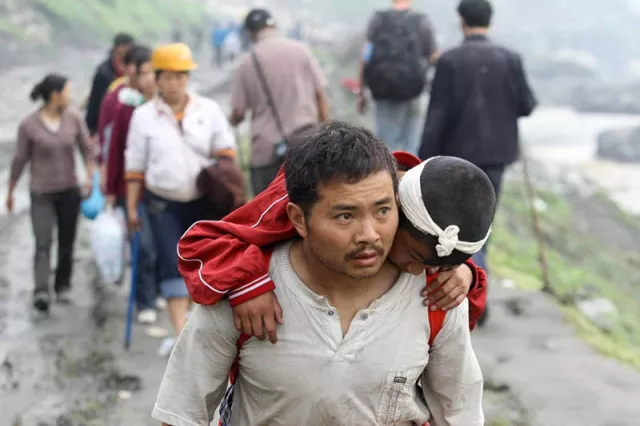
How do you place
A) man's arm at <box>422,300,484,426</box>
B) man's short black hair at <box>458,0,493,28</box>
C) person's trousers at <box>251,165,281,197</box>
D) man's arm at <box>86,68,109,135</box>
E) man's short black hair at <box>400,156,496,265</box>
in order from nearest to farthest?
man's short black hair at <box>400,156,496,265</box> < man's arm at <box>422,300,484,426</box> < man's short black hair at <box>458,0,493,28</box> < person's trousers at <box>251,165,281,197</box> < man's arm at <box>86,68,109,135</box>

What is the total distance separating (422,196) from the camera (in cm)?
204

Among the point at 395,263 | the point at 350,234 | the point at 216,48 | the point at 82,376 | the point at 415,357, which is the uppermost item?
the point at 350,234

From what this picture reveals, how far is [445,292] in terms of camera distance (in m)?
2.20

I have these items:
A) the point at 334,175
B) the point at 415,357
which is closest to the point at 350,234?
the point at 334,175

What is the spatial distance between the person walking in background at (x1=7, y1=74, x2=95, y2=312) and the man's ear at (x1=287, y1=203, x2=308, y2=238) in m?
4.86

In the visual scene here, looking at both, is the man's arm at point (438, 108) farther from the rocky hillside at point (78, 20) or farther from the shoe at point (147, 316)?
the rocky hillside at point (78, 20)

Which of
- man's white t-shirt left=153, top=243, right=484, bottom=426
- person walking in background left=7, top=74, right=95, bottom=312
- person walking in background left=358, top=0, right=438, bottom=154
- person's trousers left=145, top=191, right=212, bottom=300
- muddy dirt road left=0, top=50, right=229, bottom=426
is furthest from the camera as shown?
person walking in background left=358, top=0, right=438, bottom=154

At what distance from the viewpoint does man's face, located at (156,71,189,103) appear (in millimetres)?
5188

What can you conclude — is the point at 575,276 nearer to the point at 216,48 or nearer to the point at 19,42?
the point at 19,42

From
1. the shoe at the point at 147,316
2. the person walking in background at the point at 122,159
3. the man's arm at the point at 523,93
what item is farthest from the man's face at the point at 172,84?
the man's arm at the point at 523,93

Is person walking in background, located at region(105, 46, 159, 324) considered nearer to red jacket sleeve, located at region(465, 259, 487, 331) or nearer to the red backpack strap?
red jacket sleeve, located at region(465, 259, 487, 331)

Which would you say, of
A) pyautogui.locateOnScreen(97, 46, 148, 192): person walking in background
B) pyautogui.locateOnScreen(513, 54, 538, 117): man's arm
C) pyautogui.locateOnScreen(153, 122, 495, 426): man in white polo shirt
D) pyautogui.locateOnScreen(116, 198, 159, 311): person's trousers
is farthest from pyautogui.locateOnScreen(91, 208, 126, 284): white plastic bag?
pyautogui.locateOnScreen(153, 122, 495, 426): man in white polo shirt

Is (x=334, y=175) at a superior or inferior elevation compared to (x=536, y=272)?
superior

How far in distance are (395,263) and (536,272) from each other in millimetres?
8372
